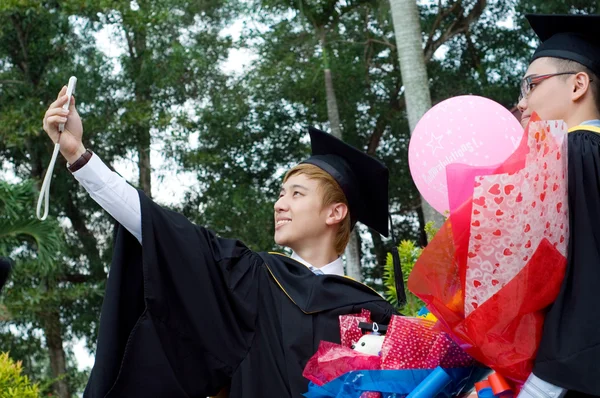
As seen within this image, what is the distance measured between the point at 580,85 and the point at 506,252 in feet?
2.66

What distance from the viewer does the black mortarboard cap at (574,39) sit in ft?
9.12

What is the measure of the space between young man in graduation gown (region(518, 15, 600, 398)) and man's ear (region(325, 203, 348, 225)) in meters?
1.35

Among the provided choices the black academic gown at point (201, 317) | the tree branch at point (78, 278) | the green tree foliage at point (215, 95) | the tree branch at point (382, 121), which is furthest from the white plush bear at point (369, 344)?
the tree branch at point (78, 278)

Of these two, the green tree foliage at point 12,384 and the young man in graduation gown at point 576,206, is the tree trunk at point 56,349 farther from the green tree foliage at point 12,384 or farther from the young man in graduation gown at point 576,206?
the young man in graduation gown at point 576,206

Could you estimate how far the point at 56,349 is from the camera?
1371 cm

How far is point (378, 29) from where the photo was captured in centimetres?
1588

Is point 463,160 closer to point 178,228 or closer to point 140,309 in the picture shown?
point 178,228

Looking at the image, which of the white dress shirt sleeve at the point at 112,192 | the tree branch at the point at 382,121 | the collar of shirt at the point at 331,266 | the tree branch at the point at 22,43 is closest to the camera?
the white dress shirt sleeve at the point at 112,192

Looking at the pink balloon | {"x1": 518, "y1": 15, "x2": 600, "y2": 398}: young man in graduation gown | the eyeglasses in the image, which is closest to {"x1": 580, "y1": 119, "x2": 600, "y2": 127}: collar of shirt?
{"x1": 518, "y1": 15, "x2": 600, "y2": 398}: young man in graduation gown

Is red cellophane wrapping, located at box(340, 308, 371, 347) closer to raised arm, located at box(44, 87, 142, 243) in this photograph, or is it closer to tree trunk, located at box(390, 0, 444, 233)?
raised arm, located at box(44, 87, 142, 243)

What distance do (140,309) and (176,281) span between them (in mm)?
190

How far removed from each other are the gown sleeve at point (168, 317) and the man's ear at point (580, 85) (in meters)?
1.56

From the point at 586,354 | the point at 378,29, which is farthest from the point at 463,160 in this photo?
the point at 378,29

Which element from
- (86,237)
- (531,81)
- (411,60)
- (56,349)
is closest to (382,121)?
(86,237)
